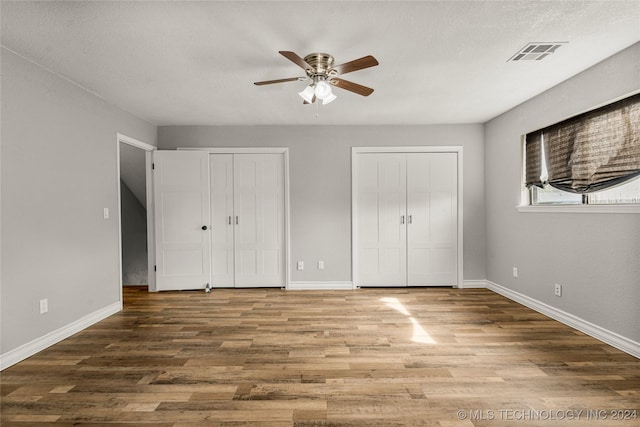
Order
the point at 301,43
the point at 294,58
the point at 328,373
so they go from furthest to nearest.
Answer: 1. the point at 301,43
2. the point at 328,373
3. the point at 294,58

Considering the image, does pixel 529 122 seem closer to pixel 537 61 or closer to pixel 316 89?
pixel 537 61

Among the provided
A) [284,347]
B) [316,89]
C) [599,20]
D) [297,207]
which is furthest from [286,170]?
[599,20]

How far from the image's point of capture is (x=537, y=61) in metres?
2.73

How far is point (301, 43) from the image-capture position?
2379 mm

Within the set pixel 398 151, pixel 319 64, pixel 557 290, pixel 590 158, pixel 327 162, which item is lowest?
pixel 557 290

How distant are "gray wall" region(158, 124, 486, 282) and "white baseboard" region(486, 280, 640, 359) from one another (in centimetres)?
88

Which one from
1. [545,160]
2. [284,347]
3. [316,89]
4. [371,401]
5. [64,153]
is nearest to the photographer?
[371,401]

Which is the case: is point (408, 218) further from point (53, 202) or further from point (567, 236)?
point (53, 202)

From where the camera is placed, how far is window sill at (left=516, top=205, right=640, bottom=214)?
2546 millimetres

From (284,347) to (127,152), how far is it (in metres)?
4.10

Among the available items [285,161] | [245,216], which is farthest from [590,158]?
[245,216]

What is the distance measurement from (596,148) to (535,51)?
1.14 metres

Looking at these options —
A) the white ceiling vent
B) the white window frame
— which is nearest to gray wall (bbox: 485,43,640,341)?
the white window frame

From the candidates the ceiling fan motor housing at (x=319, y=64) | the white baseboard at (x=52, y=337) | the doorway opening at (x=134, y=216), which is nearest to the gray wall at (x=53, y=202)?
the white baseboard at (x=52, y=337)
